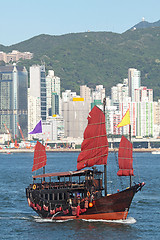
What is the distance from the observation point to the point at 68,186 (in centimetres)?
5206

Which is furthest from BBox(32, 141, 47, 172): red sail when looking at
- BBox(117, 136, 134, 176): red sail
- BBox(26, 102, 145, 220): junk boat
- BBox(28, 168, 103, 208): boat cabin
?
BBox(117, 136, 134, 176): red sail

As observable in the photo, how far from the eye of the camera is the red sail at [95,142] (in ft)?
177

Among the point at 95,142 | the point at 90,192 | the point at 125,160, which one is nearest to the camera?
the point at 90,192

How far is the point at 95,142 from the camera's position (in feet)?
178

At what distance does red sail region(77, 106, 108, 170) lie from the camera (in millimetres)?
53812

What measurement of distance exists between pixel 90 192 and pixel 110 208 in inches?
86.4

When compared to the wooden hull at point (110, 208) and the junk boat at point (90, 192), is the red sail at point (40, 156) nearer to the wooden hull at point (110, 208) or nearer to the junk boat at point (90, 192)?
the junk boat at point (90, 192)

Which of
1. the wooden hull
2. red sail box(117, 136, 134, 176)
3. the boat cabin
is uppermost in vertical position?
red sail box(117, 136, 134, 176)

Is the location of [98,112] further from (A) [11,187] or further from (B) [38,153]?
(A) [11,187]

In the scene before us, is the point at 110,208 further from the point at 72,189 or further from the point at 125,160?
the point at 125,160

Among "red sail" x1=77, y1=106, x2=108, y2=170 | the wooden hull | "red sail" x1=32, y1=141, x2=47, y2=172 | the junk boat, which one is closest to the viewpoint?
the wooden hull

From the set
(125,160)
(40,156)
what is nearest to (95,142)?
(125,160)

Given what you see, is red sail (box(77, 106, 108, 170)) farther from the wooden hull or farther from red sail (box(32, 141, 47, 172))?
red sail (box(32, 141, 47, 172))

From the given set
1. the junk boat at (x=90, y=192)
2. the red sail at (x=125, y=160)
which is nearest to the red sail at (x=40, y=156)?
the junk boat at (x=90, y=192)
